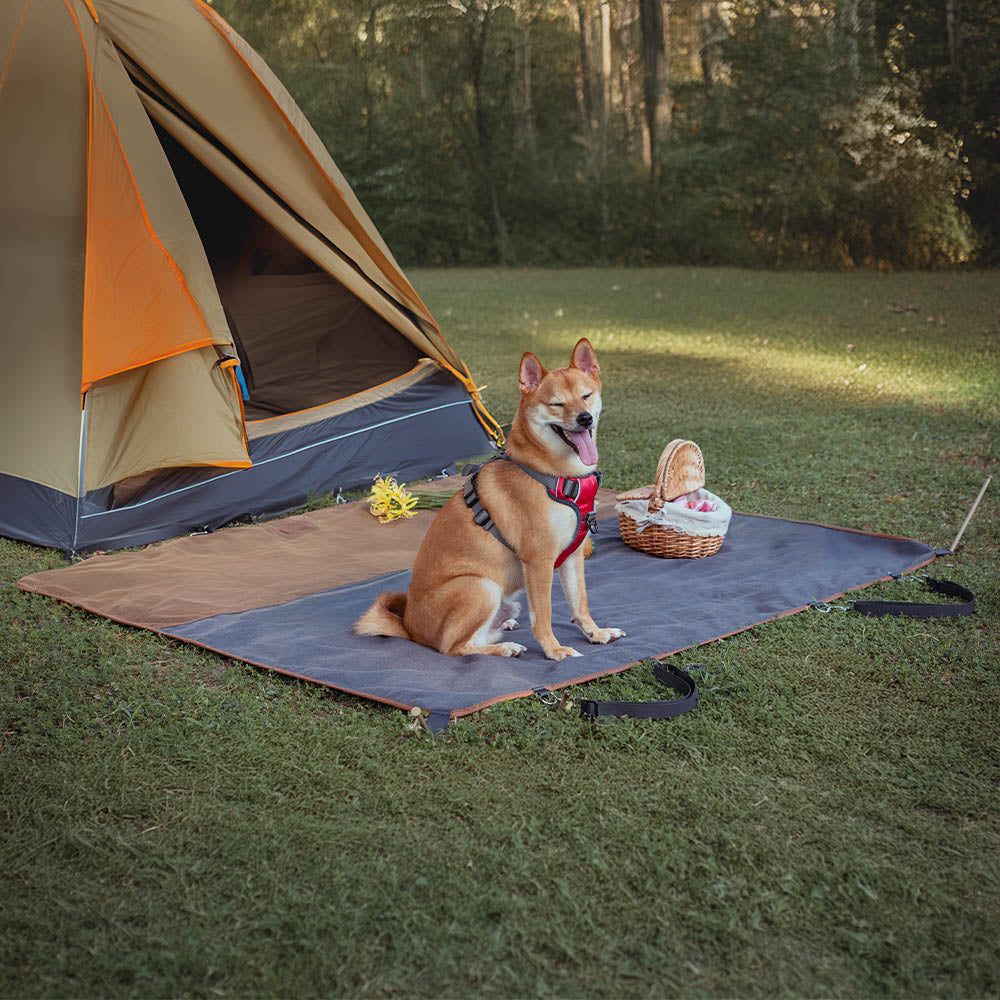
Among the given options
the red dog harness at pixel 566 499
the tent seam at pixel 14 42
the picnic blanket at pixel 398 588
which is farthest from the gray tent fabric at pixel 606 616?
the tent seam at pixel 14 42

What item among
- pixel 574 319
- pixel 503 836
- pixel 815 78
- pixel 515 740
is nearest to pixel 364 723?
pixel 515 740

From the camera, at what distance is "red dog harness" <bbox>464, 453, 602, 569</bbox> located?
11.4ft

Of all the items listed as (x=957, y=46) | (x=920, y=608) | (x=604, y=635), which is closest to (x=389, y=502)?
(x=604, y=635)

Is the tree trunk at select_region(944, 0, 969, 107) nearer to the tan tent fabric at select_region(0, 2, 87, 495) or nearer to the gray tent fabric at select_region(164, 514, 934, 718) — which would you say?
the gray tent fabric at select_region(164, 514, 934, 718)

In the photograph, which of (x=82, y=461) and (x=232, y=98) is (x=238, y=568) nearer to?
(x=82, y=461)

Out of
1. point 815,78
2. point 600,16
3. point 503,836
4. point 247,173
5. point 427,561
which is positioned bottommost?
point 503,836

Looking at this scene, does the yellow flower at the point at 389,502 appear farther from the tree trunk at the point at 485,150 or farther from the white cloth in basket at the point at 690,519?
the tree trunk at the point at 485,150

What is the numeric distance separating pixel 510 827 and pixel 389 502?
292 cm

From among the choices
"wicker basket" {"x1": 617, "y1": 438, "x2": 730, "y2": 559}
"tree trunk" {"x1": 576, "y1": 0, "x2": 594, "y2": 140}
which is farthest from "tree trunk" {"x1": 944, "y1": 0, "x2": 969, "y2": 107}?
"wicker basket" {"x1": 617, "y1": 438, "x2": 730, "y2": 559}

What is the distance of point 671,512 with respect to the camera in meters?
4.53

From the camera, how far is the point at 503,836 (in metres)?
A: 2.49

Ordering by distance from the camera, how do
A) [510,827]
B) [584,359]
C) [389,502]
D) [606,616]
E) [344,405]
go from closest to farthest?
[510,827] → [584,359] → [606,616] → [389,502] → [344,405]

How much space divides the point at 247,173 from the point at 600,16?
25.1 metres

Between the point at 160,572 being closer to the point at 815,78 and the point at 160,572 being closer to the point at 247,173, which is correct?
the point at 247,173
